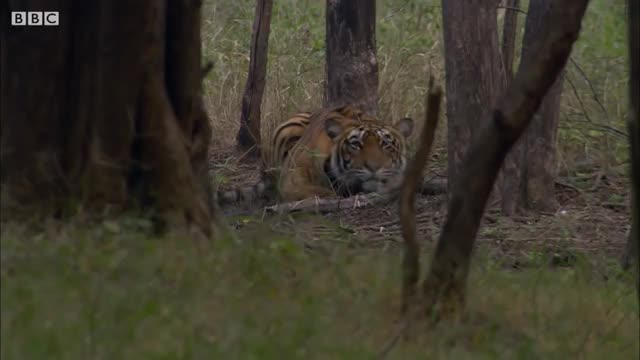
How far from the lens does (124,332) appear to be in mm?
5094

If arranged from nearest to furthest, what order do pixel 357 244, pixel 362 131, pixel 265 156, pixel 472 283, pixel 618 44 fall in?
pixel 472 283, pixel 357 244, pixel 362 131, pixel 265 156, pixel 618 44

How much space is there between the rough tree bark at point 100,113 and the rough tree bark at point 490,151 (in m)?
1.30

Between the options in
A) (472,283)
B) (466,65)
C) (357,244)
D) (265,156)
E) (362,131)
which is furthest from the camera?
(265,156)

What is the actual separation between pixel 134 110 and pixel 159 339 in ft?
5.35

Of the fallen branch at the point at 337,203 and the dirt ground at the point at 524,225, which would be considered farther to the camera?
the fallen branch at the point at 337,203

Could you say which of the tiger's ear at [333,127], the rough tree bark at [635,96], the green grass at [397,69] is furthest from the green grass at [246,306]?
the green grass at [397,69]

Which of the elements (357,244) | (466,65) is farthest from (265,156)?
(357,244)

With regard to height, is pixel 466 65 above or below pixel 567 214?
above

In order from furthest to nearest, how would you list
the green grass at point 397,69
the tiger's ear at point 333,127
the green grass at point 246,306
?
the green grass at point 397,69
the tiger's ear at point 333,127
the green grass at point 246,306

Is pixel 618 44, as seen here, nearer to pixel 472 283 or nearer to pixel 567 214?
pixel 567 214

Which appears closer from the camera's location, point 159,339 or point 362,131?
point 159,339

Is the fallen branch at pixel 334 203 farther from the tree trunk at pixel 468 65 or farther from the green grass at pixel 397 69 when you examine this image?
the green grass at pixel 397 69

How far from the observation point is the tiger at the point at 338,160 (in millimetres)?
11359

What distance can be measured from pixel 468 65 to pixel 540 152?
883 mm
